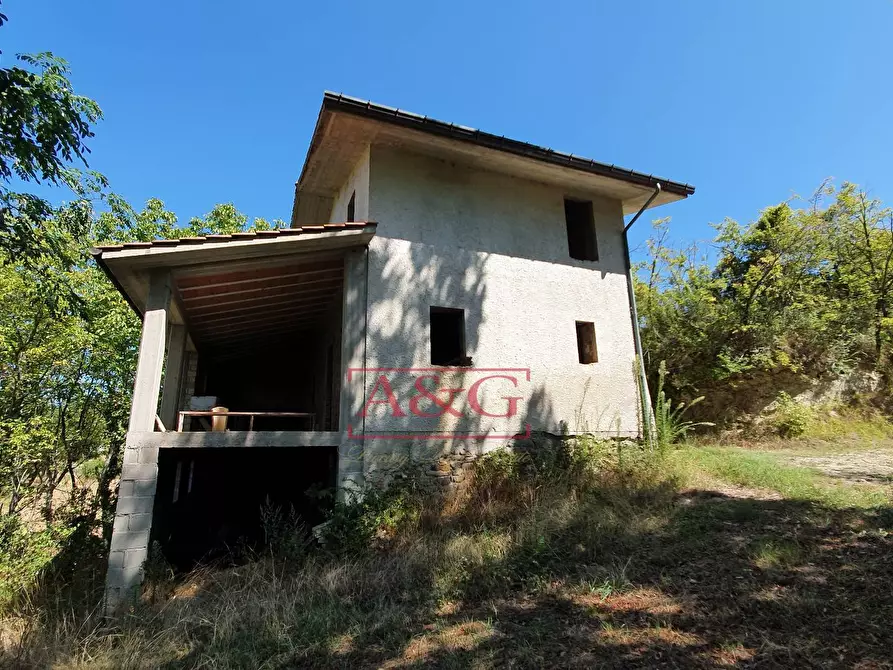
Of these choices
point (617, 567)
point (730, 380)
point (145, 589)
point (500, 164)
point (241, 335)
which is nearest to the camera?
point (617, 567)

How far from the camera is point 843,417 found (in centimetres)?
1171

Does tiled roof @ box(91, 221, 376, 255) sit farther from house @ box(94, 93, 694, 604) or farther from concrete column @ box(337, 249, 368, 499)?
concrete column @ box(337, 249, 368, 499)

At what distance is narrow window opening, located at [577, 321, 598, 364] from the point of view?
8.50 meters

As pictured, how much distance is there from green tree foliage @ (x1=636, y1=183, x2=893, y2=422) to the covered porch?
8934mm

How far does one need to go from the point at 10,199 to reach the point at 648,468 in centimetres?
926

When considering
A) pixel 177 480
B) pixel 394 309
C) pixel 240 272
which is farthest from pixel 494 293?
pixel 177 480

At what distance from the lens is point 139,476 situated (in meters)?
5.41

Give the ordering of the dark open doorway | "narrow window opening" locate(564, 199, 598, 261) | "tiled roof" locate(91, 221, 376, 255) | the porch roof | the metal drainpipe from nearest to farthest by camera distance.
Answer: "tiled roof" locate(91, 221, 376, 255)
the porch roof
the dark open doorway
the metal drainpipe
"narrow window opening" locate(564, 199, 598, 261)

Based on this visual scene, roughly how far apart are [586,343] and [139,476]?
22.8ft

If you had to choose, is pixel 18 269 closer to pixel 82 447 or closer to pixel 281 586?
pixel 82 447

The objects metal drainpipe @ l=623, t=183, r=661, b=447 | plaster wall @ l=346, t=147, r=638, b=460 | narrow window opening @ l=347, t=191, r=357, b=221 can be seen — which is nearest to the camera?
plaster wall @ l=346, t=147, r=638, b=460

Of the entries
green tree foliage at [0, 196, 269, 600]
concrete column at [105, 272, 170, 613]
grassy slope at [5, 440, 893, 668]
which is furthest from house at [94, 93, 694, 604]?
green tree foliage at [0, 196, 269, 600]

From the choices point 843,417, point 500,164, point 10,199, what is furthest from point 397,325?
point 843,417

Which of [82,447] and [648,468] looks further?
[82,447]
